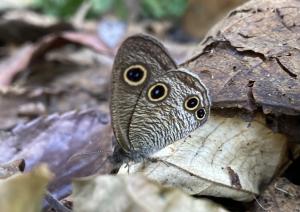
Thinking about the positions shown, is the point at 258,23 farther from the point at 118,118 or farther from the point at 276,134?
the point at 118,118

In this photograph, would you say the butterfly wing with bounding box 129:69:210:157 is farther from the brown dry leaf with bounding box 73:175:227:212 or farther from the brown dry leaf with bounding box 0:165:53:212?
the brown dry leaf with bounding box 0:165:53:212

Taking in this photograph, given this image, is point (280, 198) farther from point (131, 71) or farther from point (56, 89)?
point (56, 89)

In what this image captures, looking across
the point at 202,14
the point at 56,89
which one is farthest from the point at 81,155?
the point at 202,14

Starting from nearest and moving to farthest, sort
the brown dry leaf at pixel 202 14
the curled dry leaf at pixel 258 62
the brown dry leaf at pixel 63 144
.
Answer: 1. the curled dry leaf at pixel 258 62
2. the brown dry leaf at pixel 63 144
3. the brown dry leaf at pixel 202 14

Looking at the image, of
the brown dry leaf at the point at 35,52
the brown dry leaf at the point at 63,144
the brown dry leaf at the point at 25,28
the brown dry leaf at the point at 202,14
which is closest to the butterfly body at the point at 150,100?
the brown dry leaf at the point at 63,144

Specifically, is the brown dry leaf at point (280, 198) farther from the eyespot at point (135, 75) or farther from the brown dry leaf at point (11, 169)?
the brown dry leaf at point (11, 169)

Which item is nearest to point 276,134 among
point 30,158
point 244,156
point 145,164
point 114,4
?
point 244,156

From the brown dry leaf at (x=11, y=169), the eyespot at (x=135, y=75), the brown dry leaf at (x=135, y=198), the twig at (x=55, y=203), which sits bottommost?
the brown dry leaf at (x=11, y=169)
